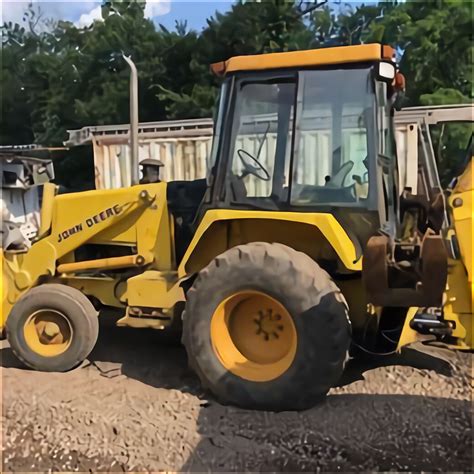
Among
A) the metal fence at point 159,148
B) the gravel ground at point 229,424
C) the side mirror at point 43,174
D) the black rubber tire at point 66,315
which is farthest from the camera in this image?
the metal fence at point 159,148

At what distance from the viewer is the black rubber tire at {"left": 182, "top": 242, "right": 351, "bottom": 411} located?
12.9ft

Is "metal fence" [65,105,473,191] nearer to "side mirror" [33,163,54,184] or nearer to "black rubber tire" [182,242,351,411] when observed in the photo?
"side mirror" [33,163,54,184]

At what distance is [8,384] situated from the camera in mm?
4629

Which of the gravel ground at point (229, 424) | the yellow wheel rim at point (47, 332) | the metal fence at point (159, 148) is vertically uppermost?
the metal fence at point (159, 148)

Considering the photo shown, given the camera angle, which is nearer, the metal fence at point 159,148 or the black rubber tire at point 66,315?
the black rubber tire at point 66,315

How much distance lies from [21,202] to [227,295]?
257 inches

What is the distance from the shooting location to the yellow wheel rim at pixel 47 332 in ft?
16.6

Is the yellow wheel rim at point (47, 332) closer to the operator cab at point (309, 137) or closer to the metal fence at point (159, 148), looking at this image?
the operator cab at point (309, 137)

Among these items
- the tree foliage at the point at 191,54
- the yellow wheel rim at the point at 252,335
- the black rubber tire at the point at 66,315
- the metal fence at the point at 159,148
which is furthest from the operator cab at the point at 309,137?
the tree foliage at the point at 191,54

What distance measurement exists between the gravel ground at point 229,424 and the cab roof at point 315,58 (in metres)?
2.13

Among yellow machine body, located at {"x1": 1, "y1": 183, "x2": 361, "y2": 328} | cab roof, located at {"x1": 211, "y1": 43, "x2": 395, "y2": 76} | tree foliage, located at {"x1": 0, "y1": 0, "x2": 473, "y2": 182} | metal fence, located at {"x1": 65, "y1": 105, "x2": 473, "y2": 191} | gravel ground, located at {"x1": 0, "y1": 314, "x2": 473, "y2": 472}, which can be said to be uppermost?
tree foliage, located at {"x1": 0, "y1": 0, "x2": 473, "y2": 182}

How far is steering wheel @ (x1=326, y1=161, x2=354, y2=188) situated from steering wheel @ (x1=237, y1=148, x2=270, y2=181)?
431mm

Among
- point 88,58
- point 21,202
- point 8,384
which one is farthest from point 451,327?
point 88,58

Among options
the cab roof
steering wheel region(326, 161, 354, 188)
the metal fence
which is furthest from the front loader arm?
the metal fence
